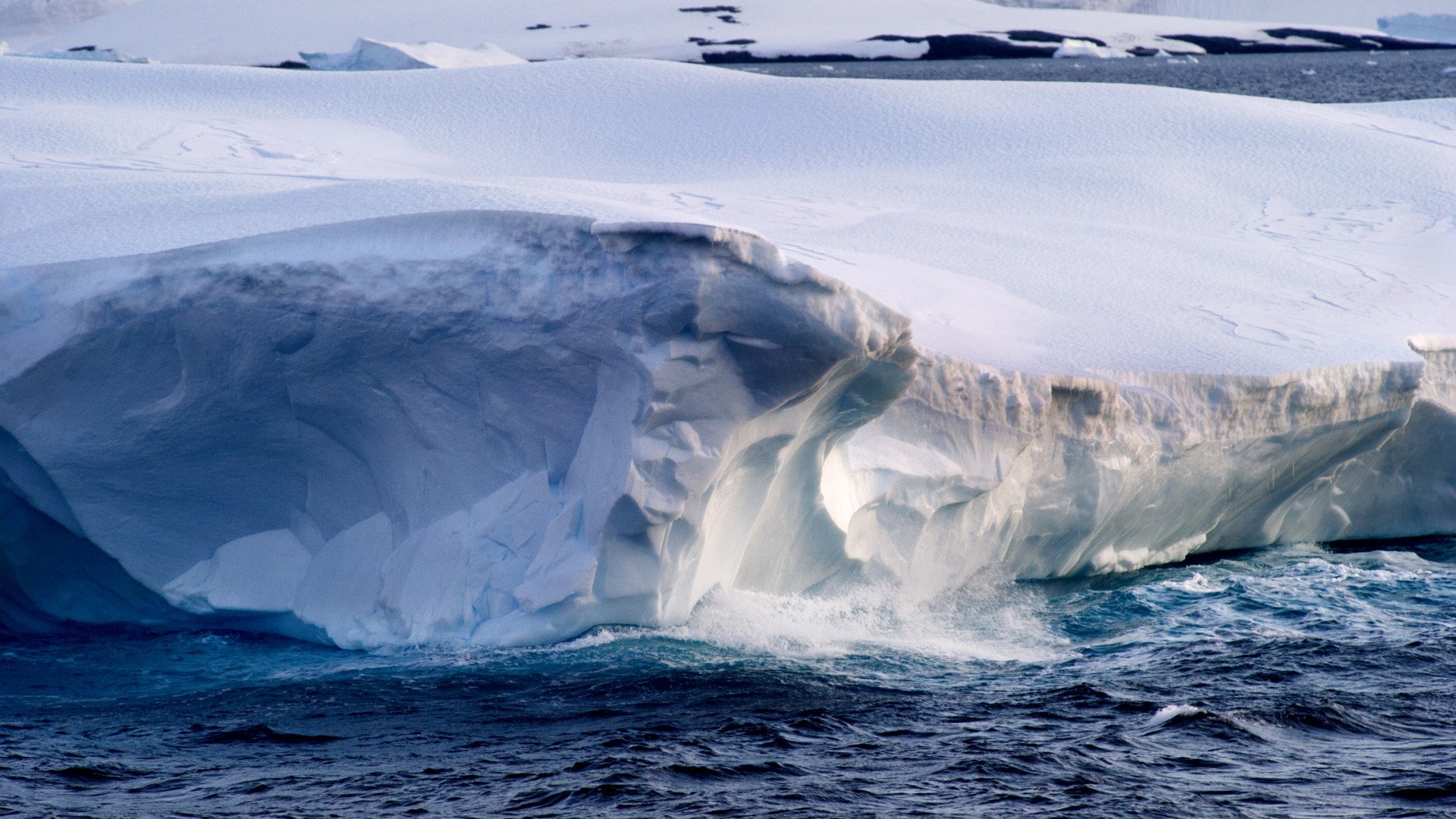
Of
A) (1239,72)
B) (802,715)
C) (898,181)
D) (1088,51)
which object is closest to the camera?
(802,715)

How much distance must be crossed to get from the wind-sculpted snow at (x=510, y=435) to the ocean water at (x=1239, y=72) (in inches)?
713

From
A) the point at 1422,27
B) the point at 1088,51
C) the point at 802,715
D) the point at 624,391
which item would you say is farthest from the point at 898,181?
the point at 1422,27

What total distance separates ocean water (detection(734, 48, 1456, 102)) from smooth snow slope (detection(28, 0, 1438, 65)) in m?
1.03

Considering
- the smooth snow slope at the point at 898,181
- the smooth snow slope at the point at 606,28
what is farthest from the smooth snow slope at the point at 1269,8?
the smooth snow slope at the point at 898,181

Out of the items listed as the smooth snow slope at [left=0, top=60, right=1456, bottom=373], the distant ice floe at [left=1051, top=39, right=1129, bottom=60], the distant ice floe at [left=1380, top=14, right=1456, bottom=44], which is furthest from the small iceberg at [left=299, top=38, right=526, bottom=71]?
the distant ice floe at [left=1380, top=14, right=1456, bottom=44]

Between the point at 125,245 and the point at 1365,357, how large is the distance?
6.15 meters

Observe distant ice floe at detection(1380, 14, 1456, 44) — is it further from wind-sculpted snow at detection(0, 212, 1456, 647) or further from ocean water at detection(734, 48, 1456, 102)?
wind-sculpted snow at detection(0, 212, 1456, 647)

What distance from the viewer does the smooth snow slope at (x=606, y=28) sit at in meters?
27.3

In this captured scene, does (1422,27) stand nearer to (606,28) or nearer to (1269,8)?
(1269,8)

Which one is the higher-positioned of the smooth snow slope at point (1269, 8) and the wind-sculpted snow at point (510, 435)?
the smooth snow slope at point (1269, 8)

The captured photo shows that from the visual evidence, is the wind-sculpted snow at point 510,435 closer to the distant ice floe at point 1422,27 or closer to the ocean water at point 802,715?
the ocean water at point 802,715

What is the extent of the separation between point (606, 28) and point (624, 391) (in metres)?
26.4

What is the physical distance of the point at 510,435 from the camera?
559cm

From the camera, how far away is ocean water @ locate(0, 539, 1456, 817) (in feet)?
13.5
